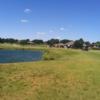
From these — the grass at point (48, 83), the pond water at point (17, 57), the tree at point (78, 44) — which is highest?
the tree at point (78, 44)

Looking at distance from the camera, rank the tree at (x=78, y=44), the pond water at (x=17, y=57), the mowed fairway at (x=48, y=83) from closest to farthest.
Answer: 1. the mowed fairway at (x=48, y=83)
2. the pond water at (x=17, y=57)
3. the tree at (x=78, y=44)

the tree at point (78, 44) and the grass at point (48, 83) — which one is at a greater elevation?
the tree at point (78, 44)

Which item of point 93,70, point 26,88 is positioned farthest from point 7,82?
point 93,70

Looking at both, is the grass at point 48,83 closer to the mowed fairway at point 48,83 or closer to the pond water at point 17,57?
the mowed fairway at point 48,83

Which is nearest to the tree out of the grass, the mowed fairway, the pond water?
the pond water

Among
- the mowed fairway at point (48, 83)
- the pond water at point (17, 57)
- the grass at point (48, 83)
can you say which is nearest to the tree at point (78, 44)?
the pond water at point (17, 57)

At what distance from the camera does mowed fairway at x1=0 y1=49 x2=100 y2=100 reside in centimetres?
1511

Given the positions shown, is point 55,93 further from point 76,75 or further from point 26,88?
point 76,75

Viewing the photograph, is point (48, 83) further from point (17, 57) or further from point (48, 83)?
point (17, 57)

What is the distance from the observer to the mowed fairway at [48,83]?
15109mm

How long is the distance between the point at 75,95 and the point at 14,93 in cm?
334

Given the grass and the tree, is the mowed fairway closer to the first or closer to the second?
the grass

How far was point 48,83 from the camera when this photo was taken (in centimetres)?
1734

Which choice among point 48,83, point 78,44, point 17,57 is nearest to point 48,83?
point 48,83
